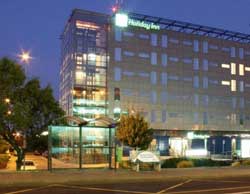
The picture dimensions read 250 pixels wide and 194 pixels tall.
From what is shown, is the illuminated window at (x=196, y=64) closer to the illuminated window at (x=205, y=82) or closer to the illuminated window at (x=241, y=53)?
the illuminated window at (x=205, y=82)

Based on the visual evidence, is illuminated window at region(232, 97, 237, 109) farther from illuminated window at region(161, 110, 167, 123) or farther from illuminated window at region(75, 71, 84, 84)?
illuminated window at region(75, 71, 84, 84)

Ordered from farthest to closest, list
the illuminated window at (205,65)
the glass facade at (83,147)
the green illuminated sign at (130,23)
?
1. the illuminated window at (205,65)
2. the green illuminated sign at (130,23)
3. the glass facade at (83,147)

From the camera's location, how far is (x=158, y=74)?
85.6 m

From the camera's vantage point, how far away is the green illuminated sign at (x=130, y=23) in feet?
266

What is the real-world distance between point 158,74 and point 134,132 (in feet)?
170

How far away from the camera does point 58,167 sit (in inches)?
1059

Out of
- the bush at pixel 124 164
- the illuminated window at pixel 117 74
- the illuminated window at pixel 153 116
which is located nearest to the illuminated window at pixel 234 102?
the illuminated window at pixel 153 116

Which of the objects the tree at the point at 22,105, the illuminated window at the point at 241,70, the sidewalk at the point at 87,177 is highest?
the illuminated window at the point at 241,70

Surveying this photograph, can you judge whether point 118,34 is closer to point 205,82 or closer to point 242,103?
point 205,82

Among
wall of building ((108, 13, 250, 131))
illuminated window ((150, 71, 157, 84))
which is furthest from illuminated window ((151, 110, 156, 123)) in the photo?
illuminated window ((150, 71, 157, 84))

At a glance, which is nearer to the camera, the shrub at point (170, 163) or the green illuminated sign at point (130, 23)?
the shrub at point (170, 163)

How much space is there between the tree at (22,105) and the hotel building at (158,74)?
46.4 m

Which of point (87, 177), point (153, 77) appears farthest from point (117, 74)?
point (87, 177)

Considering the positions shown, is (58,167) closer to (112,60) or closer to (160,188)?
(160,188)
